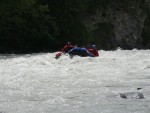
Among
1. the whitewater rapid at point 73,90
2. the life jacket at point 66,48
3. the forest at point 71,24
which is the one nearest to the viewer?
the whitewater rapid at point 73,90


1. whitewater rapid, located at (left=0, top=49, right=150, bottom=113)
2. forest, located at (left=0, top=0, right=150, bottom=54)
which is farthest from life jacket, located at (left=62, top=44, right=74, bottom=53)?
forest, located at (left=0, top=0, right=150, bottom=54)

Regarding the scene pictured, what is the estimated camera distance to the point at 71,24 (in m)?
42.3

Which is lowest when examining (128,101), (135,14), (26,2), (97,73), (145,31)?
(145,31)

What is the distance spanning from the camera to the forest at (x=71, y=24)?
118 ft

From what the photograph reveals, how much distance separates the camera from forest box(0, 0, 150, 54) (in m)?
36.0

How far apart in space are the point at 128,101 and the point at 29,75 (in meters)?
6.36

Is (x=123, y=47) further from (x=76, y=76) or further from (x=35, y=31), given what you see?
(x=76, y=76)

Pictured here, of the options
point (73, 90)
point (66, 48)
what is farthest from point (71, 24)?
point (73, 90)

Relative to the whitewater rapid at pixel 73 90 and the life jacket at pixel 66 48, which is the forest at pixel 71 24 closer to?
the life jacket at pixel 66 48

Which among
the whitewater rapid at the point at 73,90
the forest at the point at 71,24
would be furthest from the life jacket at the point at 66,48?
the forest at the point at 71,24

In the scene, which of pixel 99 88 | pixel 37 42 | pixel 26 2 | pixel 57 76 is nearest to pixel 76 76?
pixel 57 76

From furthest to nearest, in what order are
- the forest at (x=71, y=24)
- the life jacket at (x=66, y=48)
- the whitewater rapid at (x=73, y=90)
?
the forest at (x=71, y=24) → the life jacket at (x=66, y=48) → the whitewater rapid at (x=73, y=90)

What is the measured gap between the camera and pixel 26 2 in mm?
34188

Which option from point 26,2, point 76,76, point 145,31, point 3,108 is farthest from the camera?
point 145,31
